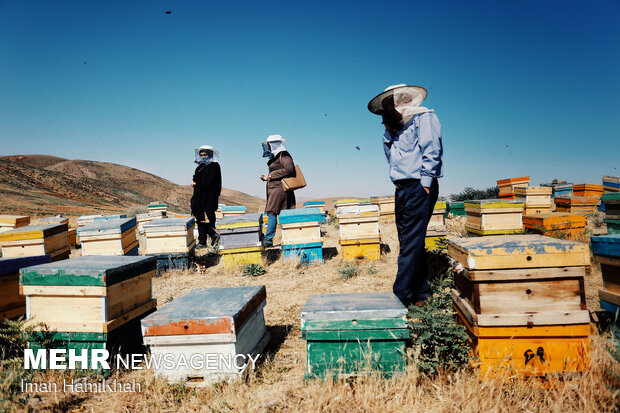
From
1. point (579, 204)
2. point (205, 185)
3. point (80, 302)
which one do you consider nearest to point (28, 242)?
point (80, 302)

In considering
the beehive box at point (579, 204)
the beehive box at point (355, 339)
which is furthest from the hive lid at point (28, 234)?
the beehive box at point (579, 204)

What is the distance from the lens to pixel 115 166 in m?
64.8

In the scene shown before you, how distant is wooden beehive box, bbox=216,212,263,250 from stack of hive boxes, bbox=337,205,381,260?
166 cm

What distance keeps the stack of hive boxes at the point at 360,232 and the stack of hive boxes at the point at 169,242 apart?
10.3 ft

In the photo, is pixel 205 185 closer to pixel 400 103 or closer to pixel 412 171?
pixel 400 103

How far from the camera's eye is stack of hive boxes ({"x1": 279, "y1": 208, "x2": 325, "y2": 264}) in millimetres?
6547

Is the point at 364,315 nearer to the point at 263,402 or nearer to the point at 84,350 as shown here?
the point at 263,402

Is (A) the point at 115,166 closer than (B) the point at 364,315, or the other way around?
(B) the point at 364,315

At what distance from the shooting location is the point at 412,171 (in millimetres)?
3504

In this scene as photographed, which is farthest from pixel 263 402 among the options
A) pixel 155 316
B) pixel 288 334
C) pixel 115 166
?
pixel 115 166

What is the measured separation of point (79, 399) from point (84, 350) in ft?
1.42

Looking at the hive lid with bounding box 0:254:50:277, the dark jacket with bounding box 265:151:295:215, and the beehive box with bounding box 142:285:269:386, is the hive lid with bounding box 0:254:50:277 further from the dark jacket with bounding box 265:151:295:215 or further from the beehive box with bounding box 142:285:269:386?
the dark jacket with bounding box 265:151:295:215

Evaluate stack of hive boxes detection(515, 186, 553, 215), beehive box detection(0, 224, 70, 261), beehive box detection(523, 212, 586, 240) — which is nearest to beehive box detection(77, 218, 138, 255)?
beehive box detection(0, 224, 70, 261)

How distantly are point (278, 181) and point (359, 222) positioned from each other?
246 cm
